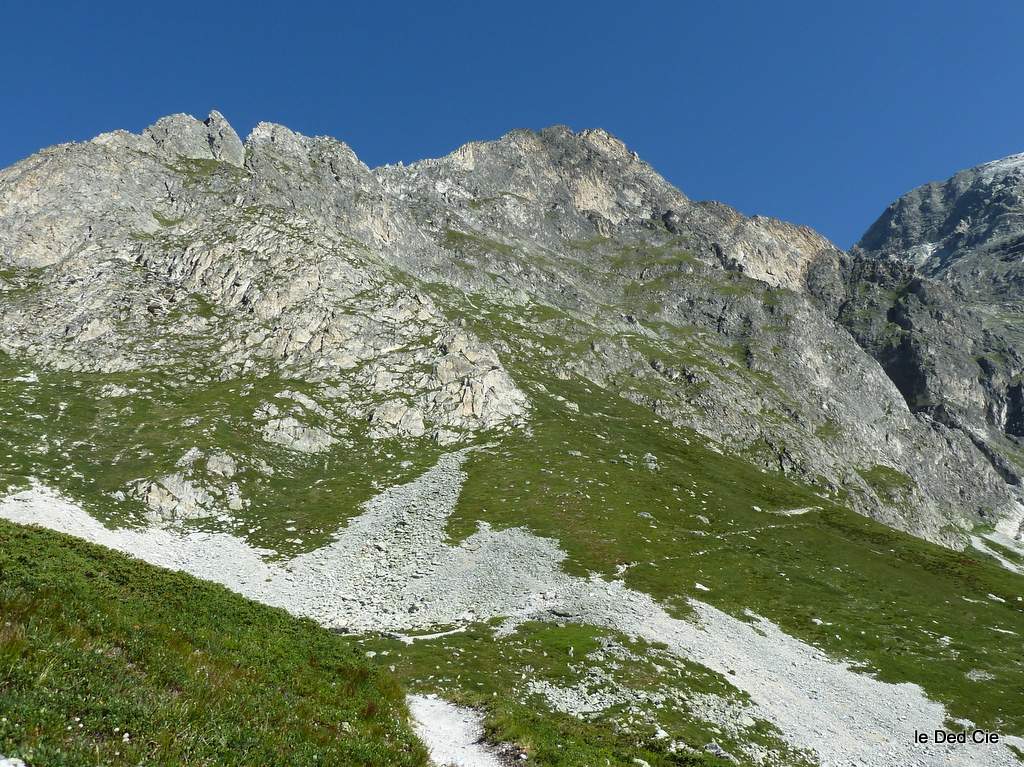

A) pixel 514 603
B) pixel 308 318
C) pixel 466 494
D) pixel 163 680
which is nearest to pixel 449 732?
pixel 163 680

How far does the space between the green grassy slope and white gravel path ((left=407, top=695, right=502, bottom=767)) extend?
254cm

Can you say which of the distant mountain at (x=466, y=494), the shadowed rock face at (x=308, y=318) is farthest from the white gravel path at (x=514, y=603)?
the shadowed rock face at (x=308, y=318)

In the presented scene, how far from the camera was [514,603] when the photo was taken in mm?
44438

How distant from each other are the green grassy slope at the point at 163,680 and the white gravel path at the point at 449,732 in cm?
Answer: 254

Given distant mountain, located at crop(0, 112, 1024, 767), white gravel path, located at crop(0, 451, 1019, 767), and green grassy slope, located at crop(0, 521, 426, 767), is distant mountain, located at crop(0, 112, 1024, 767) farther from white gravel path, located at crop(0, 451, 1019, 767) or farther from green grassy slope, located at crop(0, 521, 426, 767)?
green grassy slope, located at crop(0, 521, 426, 767)

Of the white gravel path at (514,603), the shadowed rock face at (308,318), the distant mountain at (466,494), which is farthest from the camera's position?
the shadowed rock face at (308,318)

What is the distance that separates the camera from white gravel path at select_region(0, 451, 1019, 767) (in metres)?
32.9

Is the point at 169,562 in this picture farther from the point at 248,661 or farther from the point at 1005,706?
the point at 1005,706

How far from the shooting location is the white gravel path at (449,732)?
1776 cm

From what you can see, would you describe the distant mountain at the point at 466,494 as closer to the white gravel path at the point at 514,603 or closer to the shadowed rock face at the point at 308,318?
the white gravel path at the point at 514,603

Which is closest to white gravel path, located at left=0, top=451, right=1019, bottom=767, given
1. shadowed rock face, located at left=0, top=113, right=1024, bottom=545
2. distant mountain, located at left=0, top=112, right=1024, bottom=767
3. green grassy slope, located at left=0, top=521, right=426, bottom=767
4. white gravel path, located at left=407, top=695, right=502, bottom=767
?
distant mountain, located at left=0, top=112, right=1024, bottom=767

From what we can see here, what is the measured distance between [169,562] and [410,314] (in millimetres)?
83349

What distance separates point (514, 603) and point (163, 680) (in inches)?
1404

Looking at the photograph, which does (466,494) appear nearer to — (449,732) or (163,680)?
(449,732)
